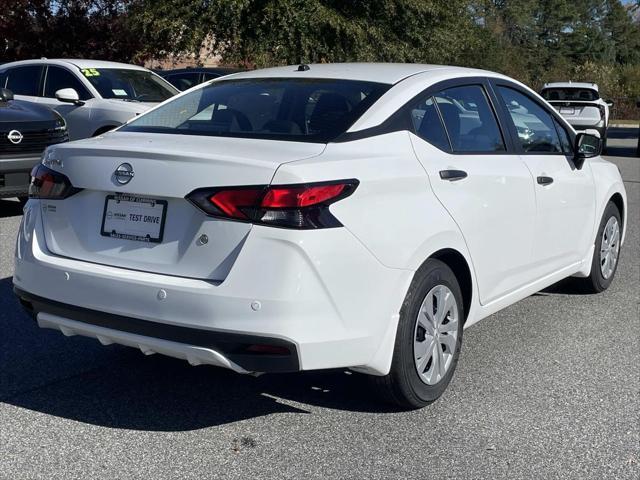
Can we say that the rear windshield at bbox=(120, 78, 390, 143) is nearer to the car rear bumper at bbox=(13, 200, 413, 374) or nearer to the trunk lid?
the trunk lid

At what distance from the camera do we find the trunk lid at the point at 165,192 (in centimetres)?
357

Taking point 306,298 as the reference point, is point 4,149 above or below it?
A: below

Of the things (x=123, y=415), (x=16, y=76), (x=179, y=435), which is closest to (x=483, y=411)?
(x=179, y=435)

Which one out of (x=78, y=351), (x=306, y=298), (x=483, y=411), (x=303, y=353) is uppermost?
(x=306, y=298)

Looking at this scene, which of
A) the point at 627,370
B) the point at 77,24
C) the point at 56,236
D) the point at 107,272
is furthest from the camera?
the point at 77,24

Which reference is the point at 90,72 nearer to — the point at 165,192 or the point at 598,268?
the point at 598,268

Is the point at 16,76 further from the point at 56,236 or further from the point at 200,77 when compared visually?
the point at 56,236

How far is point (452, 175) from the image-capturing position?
14.1ft

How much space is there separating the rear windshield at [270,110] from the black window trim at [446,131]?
0.33 ft

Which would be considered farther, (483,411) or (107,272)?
(483,411)

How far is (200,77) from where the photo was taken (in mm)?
15734

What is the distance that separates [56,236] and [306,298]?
1.29m

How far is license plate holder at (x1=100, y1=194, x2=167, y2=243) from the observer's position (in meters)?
3.71

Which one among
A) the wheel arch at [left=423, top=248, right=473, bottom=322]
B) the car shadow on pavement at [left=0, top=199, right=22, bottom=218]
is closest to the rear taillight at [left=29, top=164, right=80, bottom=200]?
the wheel arch at [left=423, top=248, right=473, bottom=322]
